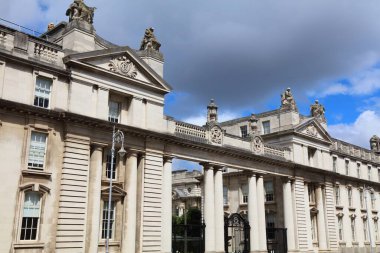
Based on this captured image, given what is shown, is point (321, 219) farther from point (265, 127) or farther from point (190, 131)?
point (190, 131)

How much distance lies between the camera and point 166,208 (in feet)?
107

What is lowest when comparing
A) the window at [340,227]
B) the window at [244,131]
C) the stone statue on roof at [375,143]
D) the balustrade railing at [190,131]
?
the window at [340,227]

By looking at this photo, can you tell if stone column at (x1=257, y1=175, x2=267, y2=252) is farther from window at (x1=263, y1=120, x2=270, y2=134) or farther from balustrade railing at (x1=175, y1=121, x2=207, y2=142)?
window at (x1=263, y1=120, x2=270, y2=134)

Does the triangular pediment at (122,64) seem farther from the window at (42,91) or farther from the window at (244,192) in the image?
the window at (244,192)

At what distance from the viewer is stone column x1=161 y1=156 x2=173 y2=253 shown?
31781mm

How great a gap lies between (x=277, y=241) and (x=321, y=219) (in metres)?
6.91

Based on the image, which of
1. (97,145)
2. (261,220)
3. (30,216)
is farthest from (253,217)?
(30,216)

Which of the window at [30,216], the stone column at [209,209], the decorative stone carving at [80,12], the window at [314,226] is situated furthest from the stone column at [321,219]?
the window at [30,216]

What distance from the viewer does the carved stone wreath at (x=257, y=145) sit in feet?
137

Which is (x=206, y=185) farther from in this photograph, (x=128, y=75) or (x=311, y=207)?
(x=311, y=207)

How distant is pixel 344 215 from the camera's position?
53094mm

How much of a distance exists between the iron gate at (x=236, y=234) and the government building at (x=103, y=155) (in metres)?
0.22

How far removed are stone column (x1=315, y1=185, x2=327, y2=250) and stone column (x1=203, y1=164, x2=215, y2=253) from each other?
17354 mm

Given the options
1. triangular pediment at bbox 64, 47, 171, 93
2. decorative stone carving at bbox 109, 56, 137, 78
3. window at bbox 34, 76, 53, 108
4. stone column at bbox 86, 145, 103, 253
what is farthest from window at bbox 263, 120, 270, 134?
window at bbox 34, 76, 53, 108
